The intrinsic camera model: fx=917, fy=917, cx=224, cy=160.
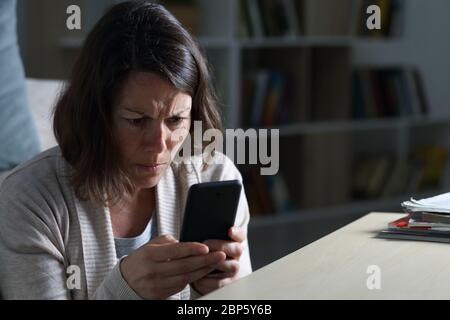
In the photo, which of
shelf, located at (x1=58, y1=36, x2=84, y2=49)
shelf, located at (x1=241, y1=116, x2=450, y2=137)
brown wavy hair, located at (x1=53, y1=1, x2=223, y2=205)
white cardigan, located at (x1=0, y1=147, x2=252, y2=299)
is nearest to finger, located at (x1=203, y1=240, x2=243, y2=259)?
white cardigan, located at (x1=0, y1=147, x2=252, y2=299)

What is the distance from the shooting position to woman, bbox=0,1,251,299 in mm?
1429

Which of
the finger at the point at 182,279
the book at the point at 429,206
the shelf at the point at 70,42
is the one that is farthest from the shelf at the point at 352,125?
the finger at the point at 182,279

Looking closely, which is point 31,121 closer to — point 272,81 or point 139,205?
point 139,205

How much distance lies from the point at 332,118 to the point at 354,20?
44 centimetres

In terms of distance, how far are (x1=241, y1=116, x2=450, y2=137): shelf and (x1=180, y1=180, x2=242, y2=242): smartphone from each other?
7.99 ft

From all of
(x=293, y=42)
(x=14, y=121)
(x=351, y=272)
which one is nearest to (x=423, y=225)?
(x=351, y=272)

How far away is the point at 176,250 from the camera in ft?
4.13

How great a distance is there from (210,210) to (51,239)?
30 centimetres

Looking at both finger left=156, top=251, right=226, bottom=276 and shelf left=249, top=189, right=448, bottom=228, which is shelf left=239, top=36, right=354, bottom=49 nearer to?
shelf left=249, top=189, right=448, bottom=228

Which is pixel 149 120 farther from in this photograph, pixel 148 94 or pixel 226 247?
pixel 226 247
